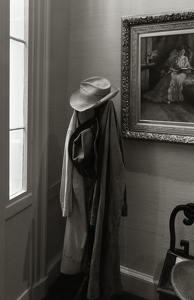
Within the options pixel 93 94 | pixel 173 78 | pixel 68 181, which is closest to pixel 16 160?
pixel 68 181

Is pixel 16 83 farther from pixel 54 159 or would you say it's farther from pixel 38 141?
pixel 54 159

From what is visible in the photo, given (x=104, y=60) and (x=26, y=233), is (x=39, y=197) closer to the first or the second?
(x=26, y=233)

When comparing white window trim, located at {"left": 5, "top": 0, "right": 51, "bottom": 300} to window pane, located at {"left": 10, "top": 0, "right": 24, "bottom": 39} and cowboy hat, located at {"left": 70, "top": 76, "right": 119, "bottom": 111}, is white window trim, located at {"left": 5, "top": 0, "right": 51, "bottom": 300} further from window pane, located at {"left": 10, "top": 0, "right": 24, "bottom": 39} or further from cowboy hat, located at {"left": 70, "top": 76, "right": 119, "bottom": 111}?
cowboy hat, located at {"left": 70, "top": 76, "right": 119, "bottom": 111}

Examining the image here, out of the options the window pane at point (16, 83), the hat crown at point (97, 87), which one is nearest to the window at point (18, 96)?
the window pane at point (16, 83)

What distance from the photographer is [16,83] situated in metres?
1.83

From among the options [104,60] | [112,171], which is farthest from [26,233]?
[104,60]

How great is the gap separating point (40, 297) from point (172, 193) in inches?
48.7

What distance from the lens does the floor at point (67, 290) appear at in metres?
2.25

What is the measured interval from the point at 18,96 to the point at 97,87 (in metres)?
0.49

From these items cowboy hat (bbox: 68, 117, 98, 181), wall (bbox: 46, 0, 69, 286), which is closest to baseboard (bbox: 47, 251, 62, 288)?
wall (bbox: 46, 0, 69, 286)

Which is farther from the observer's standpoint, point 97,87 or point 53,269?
point 53,269

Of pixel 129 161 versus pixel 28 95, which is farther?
pixel 129 161

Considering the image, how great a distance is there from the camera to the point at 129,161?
2.23m

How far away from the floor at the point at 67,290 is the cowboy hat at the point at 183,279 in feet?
2.49
